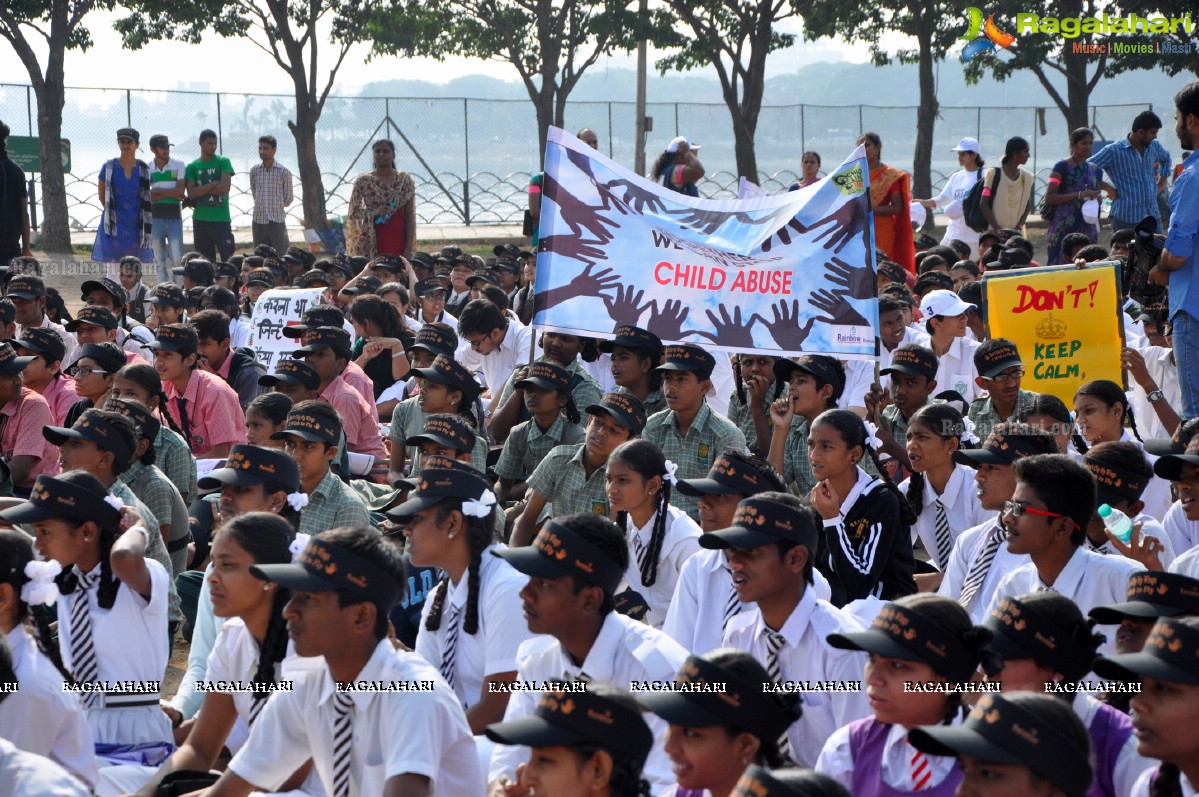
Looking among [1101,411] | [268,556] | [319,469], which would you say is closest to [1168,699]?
[268,556]

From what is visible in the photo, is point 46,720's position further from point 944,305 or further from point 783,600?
point 944,305

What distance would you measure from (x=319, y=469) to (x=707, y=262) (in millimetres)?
2988

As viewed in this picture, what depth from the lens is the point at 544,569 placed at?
4562 millimetres

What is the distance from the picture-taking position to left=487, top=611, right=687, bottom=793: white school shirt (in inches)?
172

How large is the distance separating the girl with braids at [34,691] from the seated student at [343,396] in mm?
4295

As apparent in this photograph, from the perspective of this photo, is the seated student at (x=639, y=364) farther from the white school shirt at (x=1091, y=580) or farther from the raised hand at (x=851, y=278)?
the white school shirt at (x=1091, y=580)

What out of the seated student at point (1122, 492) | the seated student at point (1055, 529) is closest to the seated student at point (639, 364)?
the seated student at point (1122, 492)

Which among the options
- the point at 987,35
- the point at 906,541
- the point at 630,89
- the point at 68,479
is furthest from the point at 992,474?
the point at 630,89

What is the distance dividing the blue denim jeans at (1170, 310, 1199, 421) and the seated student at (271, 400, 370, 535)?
14.1 feet

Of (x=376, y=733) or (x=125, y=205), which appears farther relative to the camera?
(x=125, y=205)

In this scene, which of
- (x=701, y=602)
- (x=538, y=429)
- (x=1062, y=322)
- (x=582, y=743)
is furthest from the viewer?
(x=1062, y=322)

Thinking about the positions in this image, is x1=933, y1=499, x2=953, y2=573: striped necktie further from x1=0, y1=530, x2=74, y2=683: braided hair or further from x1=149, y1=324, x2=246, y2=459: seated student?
x1=149, y1=324, x2=246, y2=459: seated student

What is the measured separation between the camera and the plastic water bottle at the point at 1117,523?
564cm

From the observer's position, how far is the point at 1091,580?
5.18 m
